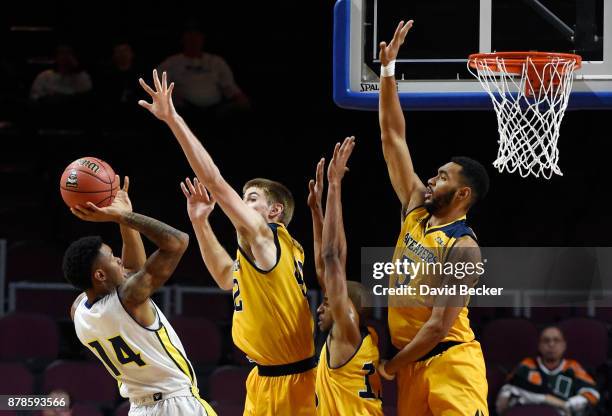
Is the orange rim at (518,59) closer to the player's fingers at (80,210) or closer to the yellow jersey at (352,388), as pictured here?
the yellow jersey at (352,388)

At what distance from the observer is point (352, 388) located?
521 centimetres

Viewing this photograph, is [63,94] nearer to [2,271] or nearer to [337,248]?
[2,271]

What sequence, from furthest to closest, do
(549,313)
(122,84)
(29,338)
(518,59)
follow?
(122,84) → (549,313) → (29,338) → (518,59)

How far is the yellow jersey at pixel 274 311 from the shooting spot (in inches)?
200

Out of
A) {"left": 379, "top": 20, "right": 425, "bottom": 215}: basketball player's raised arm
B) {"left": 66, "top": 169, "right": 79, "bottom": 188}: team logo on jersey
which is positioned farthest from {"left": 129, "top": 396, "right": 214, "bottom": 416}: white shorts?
{"left": 379, "top": 20, "right": 425, "bottom": 215}: basketball player's raised arm

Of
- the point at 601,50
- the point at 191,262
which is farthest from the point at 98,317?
the point at 191,262

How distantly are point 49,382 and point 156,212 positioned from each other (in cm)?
191

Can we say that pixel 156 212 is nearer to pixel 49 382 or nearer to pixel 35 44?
pixel 49 382

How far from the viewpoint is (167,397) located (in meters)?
5.02

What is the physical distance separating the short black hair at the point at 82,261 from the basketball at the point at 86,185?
0.20 metres

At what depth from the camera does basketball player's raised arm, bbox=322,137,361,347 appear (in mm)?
4875

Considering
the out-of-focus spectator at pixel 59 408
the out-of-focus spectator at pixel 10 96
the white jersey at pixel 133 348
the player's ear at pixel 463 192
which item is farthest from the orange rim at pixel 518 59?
the out-of-focus spectator at pixel 10 96

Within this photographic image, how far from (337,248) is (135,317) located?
93cm

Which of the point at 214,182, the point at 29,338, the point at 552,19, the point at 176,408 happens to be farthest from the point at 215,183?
the point at 29,338
